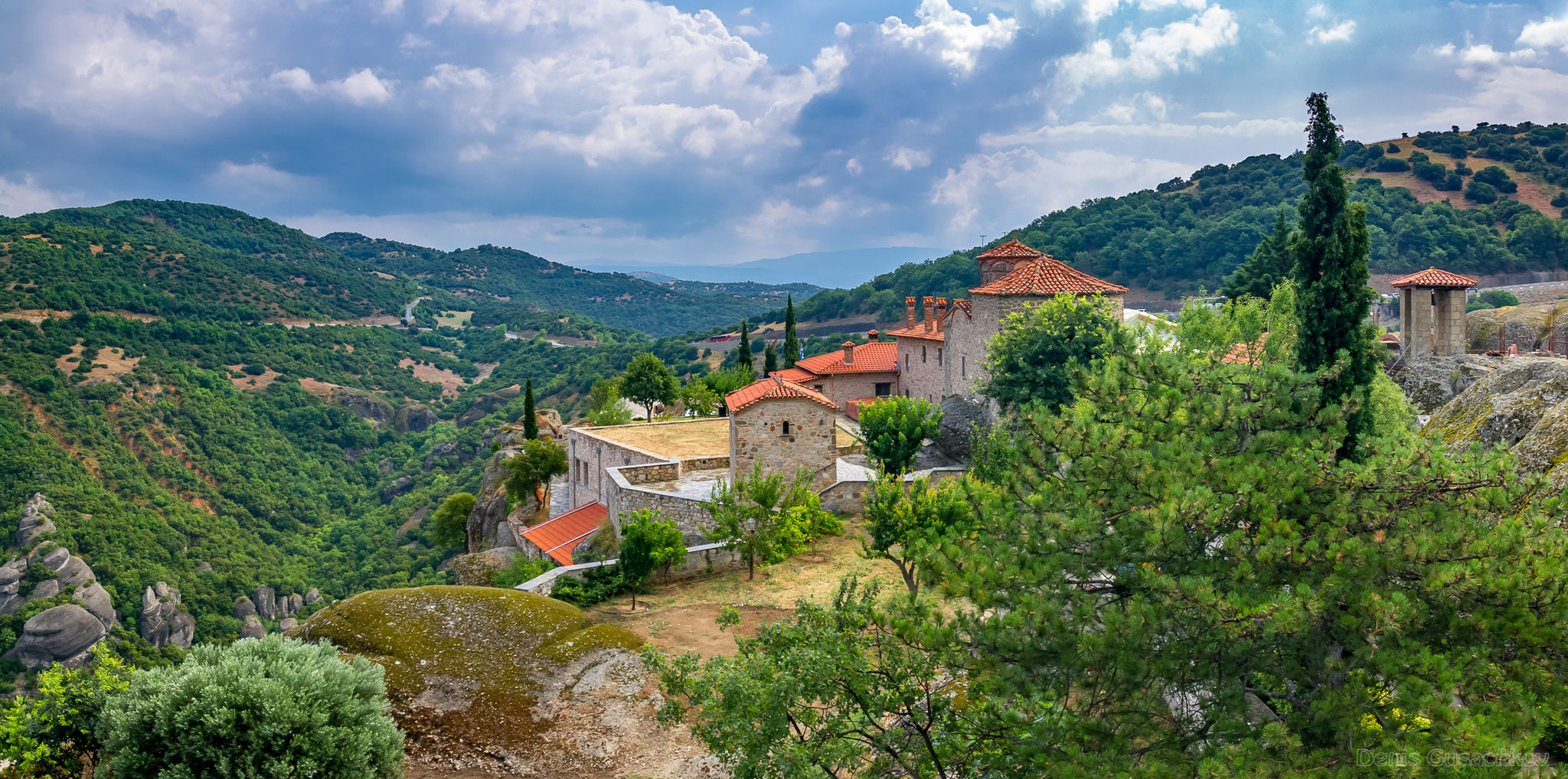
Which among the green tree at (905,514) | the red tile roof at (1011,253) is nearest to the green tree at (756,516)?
the green tree at (905,514)

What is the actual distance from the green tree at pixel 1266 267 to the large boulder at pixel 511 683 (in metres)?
33.2

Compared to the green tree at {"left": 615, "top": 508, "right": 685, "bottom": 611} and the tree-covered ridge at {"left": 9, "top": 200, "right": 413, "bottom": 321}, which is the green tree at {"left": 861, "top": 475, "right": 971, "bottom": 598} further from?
the tree-covered ridge at {"left": 9, "top": 200, "right": 413, "bottom": 321}

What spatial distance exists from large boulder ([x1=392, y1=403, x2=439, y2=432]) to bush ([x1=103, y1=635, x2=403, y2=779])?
4060 inches

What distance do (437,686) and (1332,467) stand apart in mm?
12133

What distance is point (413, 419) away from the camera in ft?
348

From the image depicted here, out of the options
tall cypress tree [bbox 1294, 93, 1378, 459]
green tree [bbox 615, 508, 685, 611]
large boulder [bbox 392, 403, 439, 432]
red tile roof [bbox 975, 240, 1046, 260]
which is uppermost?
red tile roof [bbox 975, 240, 1046, 260]

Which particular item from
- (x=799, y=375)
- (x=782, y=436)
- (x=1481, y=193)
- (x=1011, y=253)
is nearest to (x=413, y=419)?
(x=799, y=375)

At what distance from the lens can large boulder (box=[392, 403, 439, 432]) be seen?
343ft

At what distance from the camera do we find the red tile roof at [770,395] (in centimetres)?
2367

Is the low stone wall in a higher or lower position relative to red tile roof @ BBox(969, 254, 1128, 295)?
lower

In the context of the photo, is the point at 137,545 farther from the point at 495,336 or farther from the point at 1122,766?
the point at 495,336

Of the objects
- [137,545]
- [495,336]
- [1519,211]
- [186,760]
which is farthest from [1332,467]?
[495,336]

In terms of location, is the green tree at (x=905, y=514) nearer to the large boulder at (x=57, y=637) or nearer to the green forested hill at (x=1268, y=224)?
the large boulder at (x=57, y=637)

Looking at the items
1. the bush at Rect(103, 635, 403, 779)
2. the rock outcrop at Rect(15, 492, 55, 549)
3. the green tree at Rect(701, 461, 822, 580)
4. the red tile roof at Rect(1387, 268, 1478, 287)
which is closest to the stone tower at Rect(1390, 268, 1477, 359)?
the red tile roof at Rect(1387, 268, 1478, 287)
